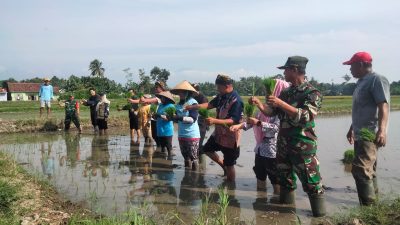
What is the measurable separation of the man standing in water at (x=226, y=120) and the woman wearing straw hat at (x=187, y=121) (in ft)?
1.91

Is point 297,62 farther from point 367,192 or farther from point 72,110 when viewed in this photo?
point 72,110

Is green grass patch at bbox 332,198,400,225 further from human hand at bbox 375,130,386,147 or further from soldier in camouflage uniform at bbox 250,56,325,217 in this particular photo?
human hand at bbox 375,130,386,147

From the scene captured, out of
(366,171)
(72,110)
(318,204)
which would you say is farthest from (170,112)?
(72,110)

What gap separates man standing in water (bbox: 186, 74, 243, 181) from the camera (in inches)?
226

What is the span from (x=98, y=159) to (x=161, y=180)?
8.68ft

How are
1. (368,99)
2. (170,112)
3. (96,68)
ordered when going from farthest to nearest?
(96,68)
(170,112)
(368,99)

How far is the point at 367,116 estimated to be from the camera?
188 inches

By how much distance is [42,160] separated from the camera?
8.37 m

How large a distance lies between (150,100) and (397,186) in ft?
16.8

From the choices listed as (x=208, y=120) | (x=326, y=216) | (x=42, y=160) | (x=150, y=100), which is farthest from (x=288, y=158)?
(x=42, y=160)

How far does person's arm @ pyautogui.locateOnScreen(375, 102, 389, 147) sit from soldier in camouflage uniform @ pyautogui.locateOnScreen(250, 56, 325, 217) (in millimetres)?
776

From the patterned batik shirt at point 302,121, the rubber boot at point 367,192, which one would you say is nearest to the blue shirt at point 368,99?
the rubber boot at point 367,192

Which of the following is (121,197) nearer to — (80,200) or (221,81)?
(80,200)

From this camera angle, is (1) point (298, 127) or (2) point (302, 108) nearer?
(2) point (302, 108)
